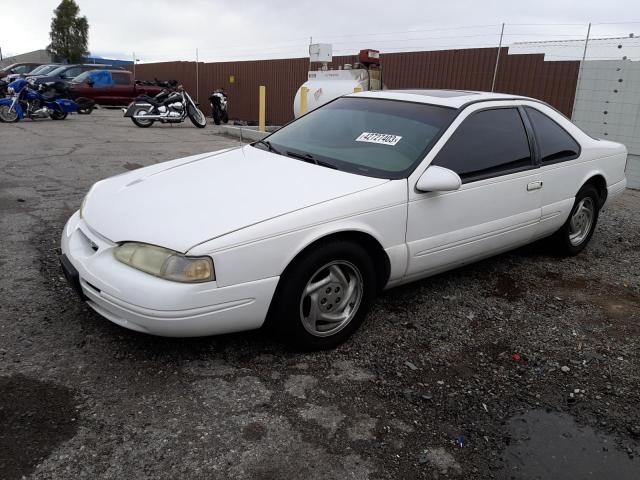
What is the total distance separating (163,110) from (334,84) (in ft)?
21.1

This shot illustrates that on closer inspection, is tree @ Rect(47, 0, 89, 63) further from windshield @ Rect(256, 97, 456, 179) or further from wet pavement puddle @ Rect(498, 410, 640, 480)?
wet pavement puddle @ Rect(498, 410, 640, 480)

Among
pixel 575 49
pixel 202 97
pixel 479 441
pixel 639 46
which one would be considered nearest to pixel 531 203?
pixel 479 441

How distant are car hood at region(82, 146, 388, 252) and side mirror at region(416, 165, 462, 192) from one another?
0.26 metres

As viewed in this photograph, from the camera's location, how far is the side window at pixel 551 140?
4.34 m

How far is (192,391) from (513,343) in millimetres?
2025

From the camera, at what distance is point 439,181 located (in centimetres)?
328

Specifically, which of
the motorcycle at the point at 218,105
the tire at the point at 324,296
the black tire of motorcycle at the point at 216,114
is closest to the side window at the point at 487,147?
the tire at the point at 324,296

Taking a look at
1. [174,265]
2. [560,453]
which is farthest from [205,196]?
[560,453]

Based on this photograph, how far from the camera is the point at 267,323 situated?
2969 mm

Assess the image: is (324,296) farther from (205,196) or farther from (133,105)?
(133,105)

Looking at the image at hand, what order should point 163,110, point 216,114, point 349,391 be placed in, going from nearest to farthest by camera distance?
point 349,391 < point 163,110 < point 216,114

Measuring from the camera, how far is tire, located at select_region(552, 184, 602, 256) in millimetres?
4855

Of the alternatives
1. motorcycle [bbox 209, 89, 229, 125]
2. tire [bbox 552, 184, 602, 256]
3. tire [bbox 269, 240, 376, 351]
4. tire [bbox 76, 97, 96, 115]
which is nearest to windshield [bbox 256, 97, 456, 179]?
tire [bbox 269, 240, 376, 351]

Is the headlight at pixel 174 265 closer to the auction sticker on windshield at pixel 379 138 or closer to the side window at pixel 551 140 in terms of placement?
the auction sticker on windshield at pixel 379 138
